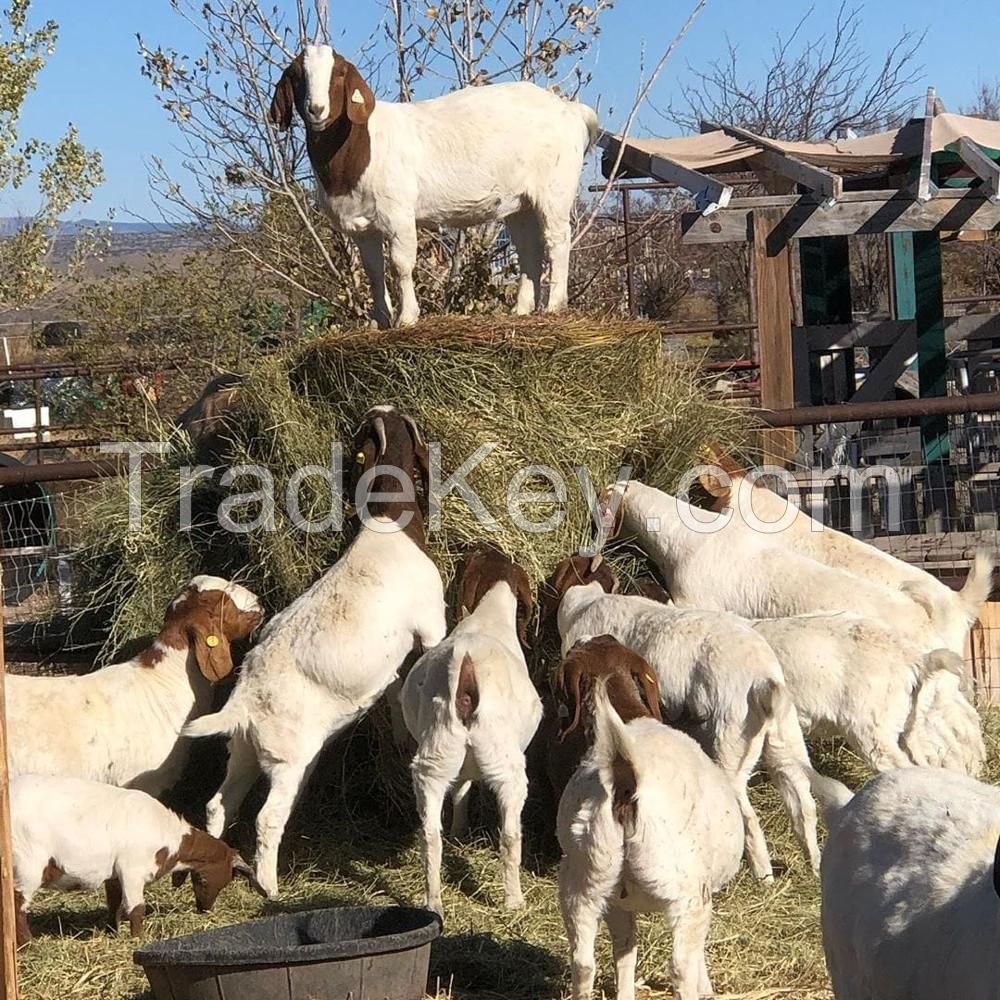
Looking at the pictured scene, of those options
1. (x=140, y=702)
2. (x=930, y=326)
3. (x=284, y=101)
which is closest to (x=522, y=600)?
(x=140, y=702)

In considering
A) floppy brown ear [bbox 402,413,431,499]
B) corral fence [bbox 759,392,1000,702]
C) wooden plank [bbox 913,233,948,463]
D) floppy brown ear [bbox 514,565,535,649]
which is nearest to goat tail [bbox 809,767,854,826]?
floppy brown ear [bbox 514,565,535,649]

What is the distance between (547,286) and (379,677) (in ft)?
7.42

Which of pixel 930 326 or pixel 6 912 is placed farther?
Answer: pixel 930 326

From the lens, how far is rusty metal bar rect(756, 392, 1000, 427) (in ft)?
25.5

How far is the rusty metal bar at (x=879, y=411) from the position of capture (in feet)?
25.5

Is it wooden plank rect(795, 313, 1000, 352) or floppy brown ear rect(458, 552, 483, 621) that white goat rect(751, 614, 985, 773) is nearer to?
floppy brown ear rect(458, 552, 483, 621)

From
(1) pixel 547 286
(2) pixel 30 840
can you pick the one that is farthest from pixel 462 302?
(2) pixel 30 840

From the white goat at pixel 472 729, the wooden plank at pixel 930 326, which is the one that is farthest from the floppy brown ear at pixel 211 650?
the wooden plank at pixel 930 326

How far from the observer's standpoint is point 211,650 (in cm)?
639

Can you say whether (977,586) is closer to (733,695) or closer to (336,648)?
(733,695)

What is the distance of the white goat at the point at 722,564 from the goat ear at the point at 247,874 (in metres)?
2.17

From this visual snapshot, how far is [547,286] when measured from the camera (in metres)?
7.48

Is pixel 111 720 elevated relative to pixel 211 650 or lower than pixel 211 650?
lower

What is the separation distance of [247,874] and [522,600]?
1503mm
